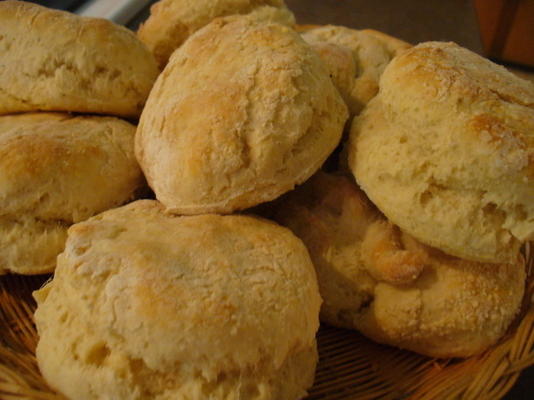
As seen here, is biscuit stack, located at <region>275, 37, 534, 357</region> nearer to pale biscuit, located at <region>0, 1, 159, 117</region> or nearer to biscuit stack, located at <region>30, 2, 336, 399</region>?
biscuit stack, located at <region>30, 2, 336, 399</region>

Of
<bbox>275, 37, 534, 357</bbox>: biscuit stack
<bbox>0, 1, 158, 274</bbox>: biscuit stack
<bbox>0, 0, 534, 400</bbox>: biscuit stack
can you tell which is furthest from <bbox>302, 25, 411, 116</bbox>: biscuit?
<bbox>0, 1, 158, 274</bbox>: biscuit stack

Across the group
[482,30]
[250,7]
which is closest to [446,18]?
[482,30]

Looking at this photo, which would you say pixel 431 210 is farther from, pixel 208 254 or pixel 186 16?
pixel 186 16

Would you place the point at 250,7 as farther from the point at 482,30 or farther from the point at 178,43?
the point at 482,30

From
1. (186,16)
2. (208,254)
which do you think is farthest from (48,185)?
(186,16)

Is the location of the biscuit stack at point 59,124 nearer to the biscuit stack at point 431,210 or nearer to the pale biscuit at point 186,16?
the pale biscuit at point 186,16

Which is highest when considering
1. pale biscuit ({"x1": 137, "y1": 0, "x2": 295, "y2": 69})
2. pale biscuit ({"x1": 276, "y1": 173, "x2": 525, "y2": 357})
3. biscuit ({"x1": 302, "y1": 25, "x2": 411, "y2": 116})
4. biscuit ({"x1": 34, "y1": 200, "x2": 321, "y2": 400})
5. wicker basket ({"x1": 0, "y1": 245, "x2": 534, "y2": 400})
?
pale biscuit ({"x1": 137, "y1": 0, "x2": 295, "y2": 69})
